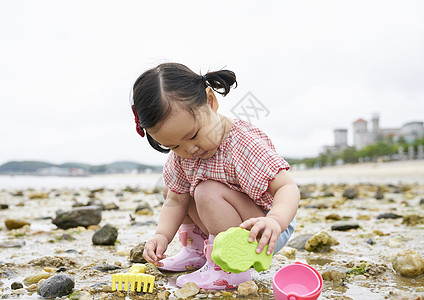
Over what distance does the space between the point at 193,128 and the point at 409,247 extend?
5.50 feet

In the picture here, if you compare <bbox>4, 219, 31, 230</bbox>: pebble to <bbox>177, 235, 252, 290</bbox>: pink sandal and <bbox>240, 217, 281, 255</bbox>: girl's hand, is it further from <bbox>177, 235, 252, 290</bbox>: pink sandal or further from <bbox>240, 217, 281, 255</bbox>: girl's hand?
<bbox>240, 217, 281, 255</bbox>: girl's hand

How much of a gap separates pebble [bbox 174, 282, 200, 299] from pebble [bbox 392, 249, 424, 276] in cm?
97

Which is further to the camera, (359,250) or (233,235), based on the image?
(359,250)

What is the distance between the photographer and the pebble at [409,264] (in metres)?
1.78

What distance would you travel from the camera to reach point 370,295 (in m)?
1.55

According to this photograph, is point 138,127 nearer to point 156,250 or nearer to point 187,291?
point 156,250

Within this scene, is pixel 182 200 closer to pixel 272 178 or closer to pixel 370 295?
pixel 272 178

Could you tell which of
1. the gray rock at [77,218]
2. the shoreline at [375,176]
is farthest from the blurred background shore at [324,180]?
the gray rock at [77,218]

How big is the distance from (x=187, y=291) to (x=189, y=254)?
54cm

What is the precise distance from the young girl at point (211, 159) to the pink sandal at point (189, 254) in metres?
0.01

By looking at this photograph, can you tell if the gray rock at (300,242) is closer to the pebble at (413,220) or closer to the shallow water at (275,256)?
the shallow water at (275,256)

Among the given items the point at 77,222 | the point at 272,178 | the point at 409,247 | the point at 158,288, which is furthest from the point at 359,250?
the point at 77,222

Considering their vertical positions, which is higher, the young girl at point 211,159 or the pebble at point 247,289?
the young girl at point 211,159

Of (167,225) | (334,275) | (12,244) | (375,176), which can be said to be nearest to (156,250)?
(167,225)
